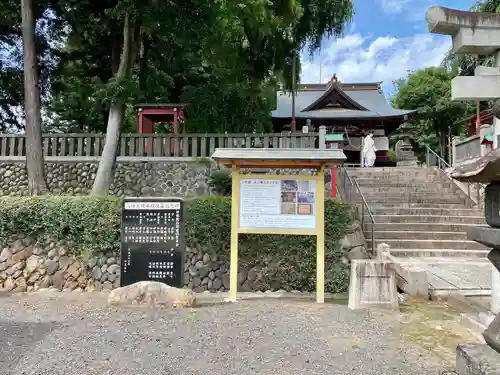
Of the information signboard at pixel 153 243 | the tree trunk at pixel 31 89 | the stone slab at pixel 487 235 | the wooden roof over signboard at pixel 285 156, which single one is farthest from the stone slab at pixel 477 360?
the tree trunk at pixel 31 89

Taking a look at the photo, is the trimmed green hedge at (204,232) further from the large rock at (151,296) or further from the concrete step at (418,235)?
the concrete step at (418,235)

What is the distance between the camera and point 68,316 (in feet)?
15.1

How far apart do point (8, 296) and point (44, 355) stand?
2.96 metres

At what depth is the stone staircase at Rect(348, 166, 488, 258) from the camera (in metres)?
9.17

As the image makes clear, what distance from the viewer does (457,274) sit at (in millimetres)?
7004

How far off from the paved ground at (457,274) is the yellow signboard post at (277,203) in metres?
2.32

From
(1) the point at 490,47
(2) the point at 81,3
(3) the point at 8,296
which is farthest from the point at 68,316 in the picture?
(2) the point at 81,3

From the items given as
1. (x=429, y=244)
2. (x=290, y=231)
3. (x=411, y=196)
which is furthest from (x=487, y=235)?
(x=411, y=196)

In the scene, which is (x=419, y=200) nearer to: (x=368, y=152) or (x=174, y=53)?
(x=368, y=152)

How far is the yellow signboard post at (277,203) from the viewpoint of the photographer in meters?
5.36

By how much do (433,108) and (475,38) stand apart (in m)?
22.9

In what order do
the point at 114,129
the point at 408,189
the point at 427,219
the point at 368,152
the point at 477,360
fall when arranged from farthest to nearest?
1. the point at 368,152
2. the point at 408,189
3. the point at 427,219
4. the point at 114,129
5. the point at 477,360

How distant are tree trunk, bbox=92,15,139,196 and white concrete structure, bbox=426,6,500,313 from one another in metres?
7.03

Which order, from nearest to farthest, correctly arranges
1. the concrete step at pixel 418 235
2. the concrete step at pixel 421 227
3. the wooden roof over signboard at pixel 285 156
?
1. the wooden roof over signboard at pixel 285 156
2. the concrete step at pixel 418 235
3. the concrete step at pixel 421 227
